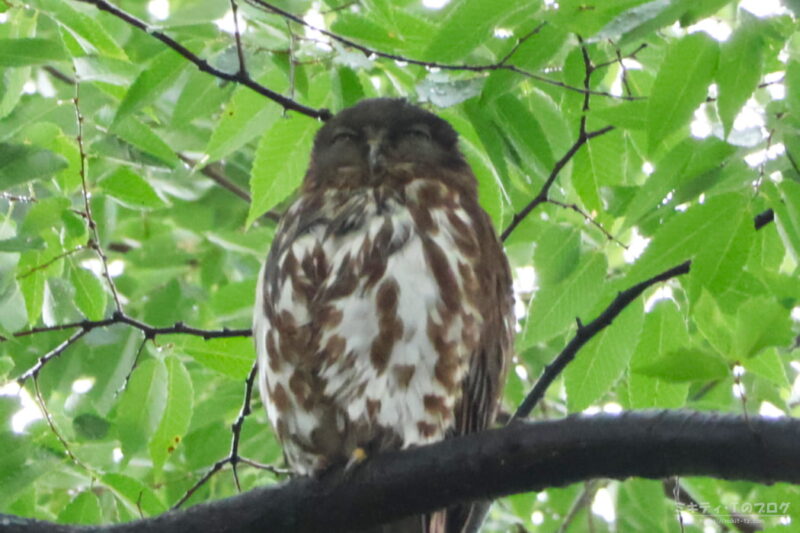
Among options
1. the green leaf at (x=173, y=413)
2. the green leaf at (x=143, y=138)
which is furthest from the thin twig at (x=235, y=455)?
the green leaf at (x=143, y=138)

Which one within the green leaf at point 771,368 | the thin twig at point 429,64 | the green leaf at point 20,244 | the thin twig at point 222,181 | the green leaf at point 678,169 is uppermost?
the thin twig at point 222,181

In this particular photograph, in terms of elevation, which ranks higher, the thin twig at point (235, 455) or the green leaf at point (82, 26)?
the green leaf at point (82, 26)

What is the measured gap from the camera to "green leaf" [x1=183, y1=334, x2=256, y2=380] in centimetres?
374

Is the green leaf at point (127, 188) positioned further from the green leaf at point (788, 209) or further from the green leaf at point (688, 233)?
the green leaf at point (788, 209)

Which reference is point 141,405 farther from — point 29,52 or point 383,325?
point 29,52

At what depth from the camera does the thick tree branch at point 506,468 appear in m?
2.32

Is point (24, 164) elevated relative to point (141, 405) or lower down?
elevated

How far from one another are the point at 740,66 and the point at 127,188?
2.09 metres

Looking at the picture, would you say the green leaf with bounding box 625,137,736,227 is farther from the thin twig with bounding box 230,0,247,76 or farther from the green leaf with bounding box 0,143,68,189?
the green leaf with bounding box 0,143,68,189

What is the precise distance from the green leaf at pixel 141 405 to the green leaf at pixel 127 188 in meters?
0.54

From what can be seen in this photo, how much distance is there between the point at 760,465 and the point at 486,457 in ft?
1.94

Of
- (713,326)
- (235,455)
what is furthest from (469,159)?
(713,326)

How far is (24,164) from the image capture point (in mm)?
3258

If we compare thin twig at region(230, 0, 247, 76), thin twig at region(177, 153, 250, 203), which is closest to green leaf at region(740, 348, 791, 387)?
thin twig at region(230, 0, 247, 76)
